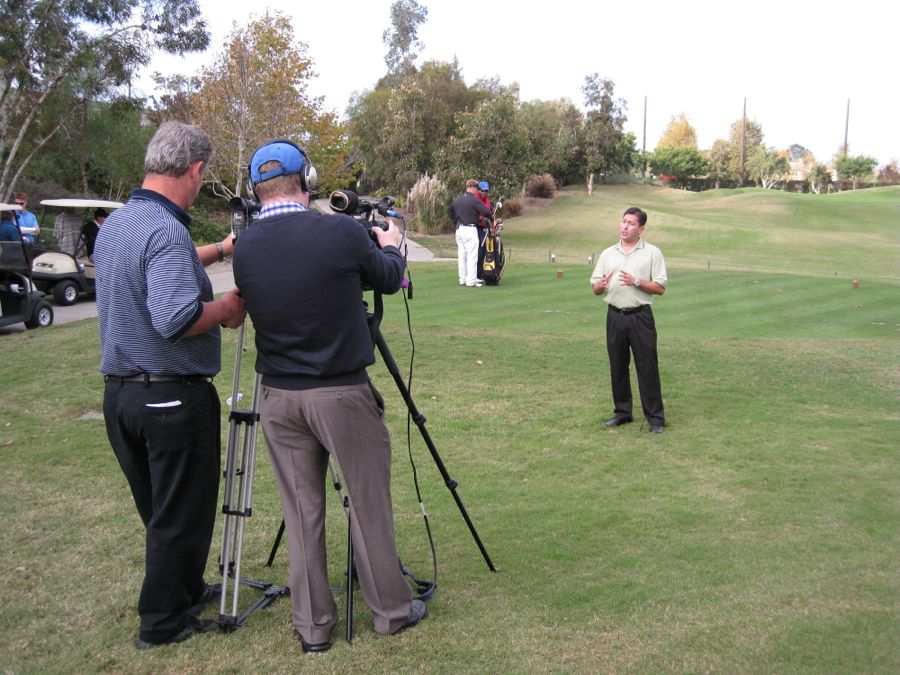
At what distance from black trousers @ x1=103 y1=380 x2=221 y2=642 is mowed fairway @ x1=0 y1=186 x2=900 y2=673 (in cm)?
25

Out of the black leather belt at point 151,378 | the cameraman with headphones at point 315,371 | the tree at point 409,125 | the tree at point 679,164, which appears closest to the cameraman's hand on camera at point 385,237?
the cameraman with headphones at point 315,371

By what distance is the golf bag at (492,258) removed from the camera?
17.2 m

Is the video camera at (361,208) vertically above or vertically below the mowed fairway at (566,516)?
above

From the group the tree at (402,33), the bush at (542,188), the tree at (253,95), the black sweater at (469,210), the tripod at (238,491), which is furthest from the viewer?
the tree at (402,33)

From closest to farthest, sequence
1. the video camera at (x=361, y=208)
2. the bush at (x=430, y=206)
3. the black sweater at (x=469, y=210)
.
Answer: the video camera at (x=361, y=208), the black sweater at (x=469, y=210), the bush at (x=430, y=206)

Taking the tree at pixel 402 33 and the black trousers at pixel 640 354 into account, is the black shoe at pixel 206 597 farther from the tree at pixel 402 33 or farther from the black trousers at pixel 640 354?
the tree at pixel 402 33

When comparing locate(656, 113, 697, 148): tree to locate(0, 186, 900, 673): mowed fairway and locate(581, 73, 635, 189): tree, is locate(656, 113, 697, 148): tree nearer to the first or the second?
locate(581, 73, 635, 189): tree

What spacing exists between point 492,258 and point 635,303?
987 centimetres

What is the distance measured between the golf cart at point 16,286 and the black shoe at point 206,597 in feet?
34.4

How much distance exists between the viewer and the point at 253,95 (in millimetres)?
28828

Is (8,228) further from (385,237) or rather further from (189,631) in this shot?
(385,237)

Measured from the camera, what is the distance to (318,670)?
3.54m

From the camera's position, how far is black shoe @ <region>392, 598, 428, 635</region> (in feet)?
12.8

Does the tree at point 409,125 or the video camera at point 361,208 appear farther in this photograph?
the tree at point 409,125
